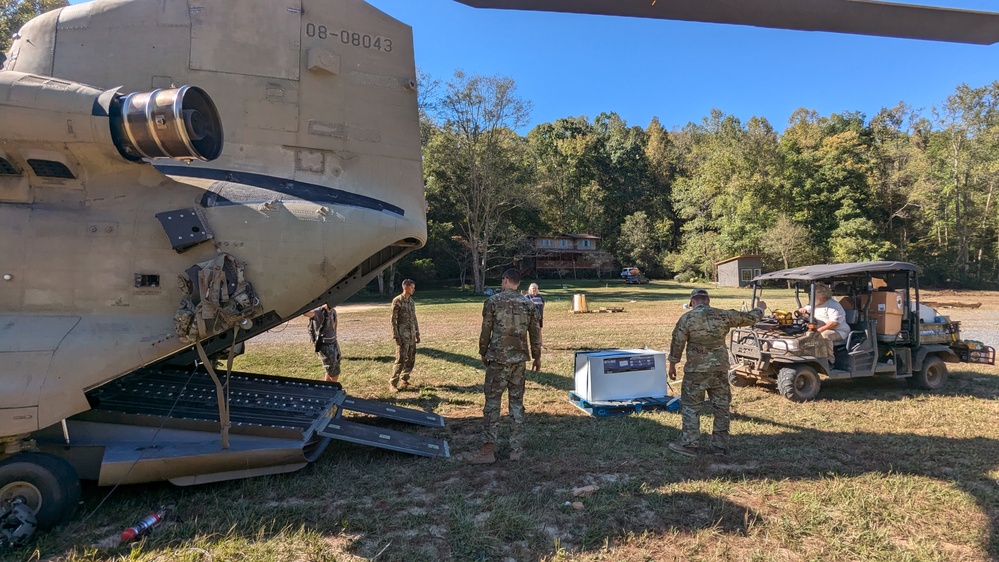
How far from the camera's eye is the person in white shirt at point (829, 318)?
7704 millimetres

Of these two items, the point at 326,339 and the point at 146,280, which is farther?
the point at 326,339

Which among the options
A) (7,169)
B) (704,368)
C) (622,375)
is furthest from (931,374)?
(7,169)

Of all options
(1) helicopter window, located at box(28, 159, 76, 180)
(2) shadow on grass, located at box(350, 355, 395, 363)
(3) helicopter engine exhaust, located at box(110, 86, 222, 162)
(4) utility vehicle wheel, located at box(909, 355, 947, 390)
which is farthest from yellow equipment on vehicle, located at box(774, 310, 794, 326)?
(1) helicopter window, located at box(28, 159, 76, 180)

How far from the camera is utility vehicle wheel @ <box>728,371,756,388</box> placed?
8.75 meters

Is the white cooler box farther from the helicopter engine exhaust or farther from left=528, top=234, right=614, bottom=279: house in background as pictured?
left=528, top=234, right=614, bottom=279: house in background

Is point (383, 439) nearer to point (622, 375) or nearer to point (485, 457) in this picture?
point (485, 457)

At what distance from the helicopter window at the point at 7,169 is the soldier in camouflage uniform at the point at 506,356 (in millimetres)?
4536

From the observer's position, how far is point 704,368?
5.54m

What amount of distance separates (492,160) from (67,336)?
34.7 meters

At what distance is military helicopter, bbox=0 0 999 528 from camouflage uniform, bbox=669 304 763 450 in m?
3.06

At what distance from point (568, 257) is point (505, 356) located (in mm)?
51878

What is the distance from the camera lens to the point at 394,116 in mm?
5914

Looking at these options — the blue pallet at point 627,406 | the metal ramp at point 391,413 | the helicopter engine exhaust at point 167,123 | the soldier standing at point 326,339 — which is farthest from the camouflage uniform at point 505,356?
the soldier standing at point 326,339

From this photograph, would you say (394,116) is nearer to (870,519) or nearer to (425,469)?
(425,469)
